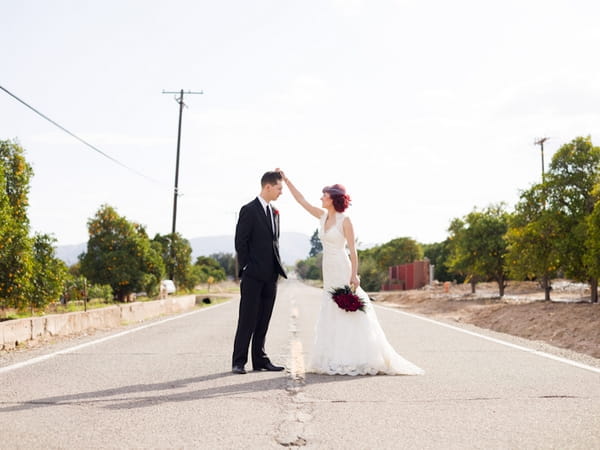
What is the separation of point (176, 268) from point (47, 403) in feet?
135

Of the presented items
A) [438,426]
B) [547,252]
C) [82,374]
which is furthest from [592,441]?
[547,252]

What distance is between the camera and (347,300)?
7141 millimetres

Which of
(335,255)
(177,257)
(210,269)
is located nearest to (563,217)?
(335,255)

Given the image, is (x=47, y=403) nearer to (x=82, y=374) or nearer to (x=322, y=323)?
(x=82, y=374)

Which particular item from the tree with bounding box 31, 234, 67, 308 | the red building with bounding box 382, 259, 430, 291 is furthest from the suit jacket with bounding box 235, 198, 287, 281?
the red building with bounding box 382, 259, 430, 291

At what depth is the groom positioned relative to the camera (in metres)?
7.09

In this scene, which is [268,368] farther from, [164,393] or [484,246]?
[484,246]

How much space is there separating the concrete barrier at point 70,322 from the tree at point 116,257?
10.6 meters

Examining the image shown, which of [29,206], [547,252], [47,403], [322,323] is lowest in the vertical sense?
[47,403]

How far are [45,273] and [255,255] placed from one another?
13.3m

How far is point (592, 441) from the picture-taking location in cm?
409

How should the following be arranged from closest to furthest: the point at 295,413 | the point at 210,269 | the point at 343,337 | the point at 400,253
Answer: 1. the point at 295,413
2. the point at 343,337
3. the point at 400,253
4. the point at 210,269

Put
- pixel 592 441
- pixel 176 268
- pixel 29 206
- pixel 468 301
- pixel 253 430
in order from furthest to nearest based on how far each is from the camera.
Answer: pixel 176 268, pixel 468 301, pixel 29 206, pixel 253 430, pixel 592 441

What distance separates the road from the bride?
222 mm
